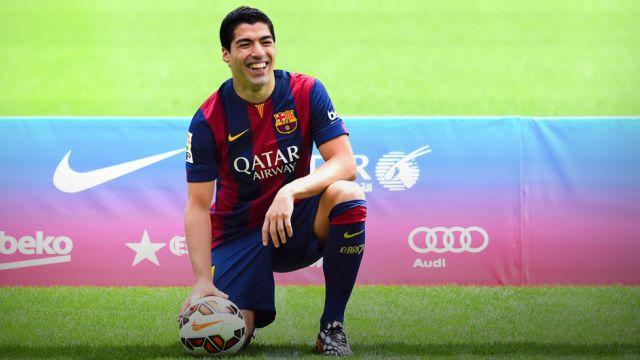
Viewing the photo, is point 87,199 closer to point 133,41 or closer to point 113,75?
point 113,75

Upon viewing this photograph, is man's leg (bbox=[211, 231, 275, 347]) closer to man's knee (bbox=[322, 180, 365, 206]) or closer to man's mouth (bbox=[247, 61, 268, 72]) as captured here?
man's knee (bbox=[322, 180, 365, 206])

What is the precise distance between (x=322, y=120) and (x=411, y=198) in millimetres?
2322

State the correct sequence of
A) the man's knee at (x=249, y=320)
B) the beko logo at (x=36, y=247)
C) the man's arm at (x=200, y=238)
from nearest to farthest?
1. the man's arm at (x=200, y=238)
2. the man's knee at (x=249, y=320)
3. the beko logo at (x=36, y=247)

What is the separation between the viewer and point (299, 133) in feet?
16.1

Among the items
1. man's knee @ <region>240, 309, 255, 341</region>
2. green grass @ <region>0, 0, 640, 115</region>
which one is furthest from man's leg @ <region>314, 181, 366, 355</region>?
green grass @ <region>0, 0, 640, 115</region>

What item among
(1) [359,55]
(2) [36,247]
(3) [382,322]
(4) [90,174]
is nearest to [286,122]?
(3) [382,322]

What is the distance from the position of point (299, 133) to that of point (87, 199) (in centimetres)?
256

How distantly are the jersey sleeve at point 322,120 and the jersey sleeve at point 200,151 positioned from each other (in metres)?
0.47

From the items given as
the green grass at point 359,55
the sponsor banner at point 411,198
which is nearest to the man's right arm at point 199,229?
the sponsor banner at point 411,198

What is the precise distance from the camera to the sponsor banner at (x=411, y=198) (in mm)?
6977

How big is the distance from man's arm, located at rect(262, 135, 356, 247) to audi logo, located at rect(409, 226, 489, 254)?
2316 millimetres

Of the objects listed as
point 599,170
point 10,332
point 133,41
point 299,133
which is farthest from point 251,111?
point 133,41

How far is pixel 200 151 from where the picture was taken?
478cm

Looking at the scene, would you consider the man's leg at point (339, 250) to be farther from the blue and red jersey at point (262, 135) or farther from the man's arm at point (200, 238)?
the man's arm at point (200, 238)
